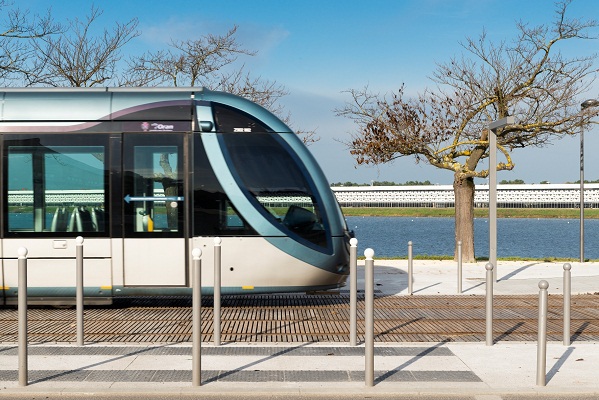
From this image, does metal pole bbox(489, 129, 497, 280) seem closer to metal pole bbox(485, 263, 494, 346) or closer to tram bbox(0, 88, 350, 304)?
tram bbox(0, 88, 350, 304)

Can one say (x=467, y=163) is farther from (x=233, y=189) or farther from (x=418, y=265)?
(x=233, y=189)

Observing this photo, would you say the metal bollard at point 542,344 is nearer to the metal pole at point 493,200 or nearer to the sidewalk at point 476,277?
the sidewalk at point 476,277

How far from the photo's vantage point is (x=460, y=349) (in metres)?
8.29

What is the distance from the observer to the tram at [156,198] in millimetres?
11125

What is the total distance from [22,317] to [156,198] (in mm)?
4647

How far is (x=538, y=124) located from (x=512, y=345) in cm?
1274

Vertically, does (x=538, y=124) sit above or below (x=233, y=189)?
above

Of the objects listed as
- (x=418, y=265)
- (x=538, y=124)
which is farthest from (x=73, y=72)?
(x=538, y=124)

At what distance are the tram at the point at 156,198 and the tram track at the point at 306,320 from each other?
540 millimetres

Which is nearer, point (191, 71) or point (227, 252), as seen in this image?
point (227, 252)

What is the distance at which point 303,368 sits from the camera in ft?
23.9

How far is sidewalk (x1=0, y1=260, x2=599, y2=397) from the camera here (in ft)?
21.3

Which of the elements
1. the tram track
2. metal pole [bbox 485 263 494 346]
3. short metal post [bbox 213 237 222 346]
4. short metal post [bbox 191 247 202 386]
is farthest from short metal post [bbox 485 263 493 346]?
short metal post [bbox 191 247 202 386]

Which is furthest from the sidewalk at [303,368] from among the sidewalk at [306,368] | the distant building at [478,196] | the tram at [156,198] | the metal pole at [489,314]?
the distant building at [478,196]
